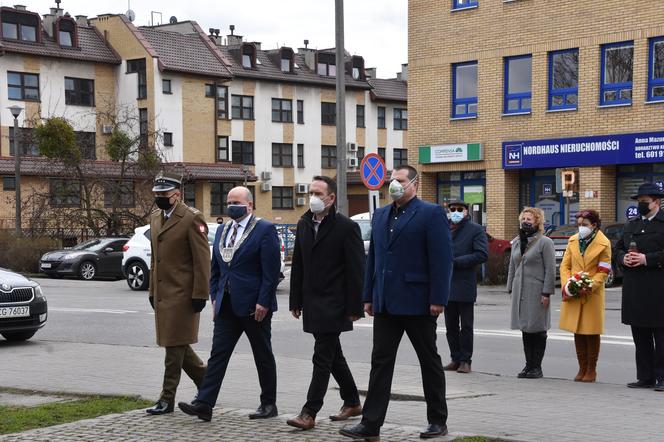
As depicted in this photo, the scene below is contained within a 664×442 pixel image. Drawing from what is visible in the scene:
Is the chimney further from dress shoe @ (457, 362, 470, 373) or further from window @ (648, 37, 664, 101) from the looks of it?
dress shoe @ (457, 362, 470, 373)

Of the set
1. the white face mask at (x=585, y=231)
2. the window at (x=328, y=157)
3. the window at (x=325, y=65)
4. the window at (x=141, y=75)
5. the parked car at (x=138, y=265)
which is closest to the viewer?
the white face mask at (x=585, y=231)

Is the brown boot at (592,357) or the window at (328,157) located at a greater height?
the window at (328,157)

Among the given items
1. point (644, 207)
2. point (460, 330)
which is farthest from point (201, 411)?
point (644, 207)

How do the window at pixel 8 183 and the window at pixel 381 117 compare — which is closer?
the window at pixel 8 183

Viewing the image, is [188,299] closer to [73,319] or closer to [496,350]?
[496,350]

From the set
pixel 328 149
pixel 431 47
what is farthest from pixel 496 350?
pixel 328 149

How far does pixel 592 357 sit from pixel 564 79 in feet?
70.0

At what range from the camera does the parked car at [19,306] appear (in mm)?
14273

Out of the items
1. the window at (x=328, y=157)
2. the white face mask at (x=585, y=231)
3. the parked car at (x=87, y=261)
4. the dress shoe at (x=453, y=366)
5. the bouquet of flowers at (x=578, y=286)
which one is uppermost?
the window at (x=328, y=157)

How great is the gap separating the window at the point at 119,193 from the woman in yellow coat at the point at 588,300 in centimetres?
3022

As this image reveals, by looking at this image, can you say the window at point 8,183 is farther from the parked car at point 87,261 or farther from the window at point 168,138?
the parked car at point 87,261

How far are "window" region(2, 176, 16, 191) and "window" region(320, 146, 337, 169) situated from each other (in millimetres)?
22647

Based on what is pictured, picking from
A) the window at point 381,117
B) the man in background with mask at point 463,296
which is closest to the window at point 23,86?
the window at point 381,117

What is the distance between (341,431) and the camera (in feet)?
25.2
